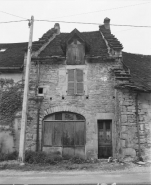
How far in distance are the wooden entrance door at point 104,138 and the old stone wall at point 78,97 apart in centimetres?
32

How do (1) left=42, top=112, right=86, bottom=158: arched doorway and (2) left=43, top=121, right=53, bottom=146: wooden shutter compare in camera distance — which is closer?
(1) left=42, top=112, right=86, bottom=158: arched doorway

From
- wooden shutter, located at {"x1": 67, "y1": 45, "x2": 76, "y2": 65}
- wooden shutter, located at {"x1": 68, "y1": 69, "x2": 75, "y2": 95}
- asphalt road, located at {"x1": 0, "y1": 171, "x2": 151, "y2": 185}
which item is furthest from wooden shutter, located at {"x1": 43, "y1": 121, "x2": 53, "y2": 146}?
wooden shutter, located at {"x1": 67, "y1": 45, "x2": 76, "y2": 65}

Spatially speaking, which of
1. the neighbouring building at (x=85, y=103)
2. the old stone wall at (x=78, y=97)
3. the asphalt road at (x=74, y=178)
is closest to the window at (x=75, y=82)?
the neighbouring building at (x=85, y=103)

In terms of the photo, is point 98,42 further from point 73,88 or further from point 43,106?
point 43,106

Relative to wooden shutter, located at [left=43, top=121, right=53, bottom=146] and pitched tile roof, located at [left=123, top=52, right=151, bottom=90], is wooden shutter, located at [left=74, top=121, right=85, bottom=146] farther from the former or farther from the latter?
pitched tile roof, located at [left=123, top=52, right=151, bottom=90]

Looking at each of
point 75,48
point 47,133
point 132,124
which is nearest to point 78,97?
point 47,133

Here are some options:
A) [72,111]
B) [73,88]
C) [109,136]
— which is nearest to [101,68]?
[73,88]

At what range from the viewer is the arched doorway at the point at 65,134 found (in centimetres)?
968

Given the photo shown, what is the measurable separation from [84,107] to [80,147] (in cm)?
207

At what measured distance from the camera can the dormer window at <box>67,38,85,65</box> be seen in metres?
10.7

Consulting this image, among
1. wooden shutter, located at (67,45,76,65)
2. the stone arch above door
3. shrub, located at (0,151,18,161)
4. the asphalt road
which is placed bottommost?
the asphalt road

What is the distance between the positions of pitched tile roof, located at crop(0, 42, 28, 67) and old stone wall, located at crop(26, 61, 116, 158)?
1706 mm

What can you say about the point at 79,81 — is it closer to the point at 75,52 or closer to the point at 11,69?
the point at 75,52

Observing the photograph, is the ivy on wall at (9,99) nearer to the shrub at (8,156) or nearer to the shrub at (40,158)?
the shrub at (8,156)
